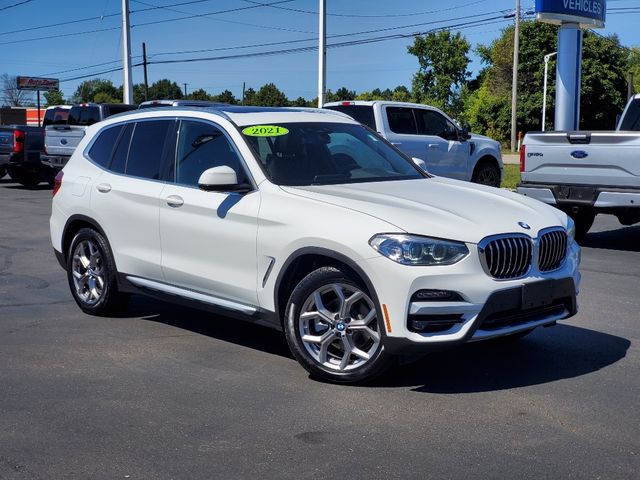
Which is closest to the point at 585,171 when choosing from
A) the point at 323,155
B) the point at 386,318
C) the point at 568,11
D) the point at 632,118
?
the point at 632,118

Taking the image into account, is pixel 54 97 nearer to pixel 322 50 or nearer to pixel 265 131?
pixel 322 50

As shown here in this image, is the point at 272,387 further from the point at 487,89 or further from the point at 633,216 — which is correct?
the point at 487,89

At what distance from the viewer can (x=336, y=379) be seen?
17.7ft

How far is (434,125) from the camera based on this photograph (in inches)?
661

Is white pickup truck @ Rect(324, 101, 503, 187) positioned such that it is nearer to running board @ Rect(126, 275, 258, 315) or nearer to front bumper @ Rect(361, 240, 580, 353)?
running board @ Rect(126, 275, 258, 315)

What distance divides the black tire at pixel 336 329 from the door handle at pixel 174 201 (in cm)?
131

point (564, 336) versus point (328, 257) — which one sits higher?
point (328, 257)

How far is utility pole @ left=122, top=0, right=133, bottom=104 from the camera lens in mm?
35250

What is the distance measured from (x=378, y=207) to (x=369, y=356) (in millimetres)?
914

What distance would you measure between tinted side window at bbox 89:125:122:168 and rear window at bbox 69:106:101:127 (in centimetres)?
1515

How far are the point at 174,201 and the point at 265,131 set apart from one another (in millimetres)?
846

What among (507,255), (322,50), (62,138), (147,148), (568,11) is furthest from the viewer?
(322,50)

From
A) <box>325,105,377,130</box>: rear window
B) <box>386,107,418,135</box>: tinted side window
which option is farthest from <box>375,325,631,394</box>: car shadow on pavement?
<box>386,107,418,135</box>: tinted side window

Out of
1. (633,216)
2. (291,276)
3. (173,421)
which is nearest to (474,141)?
(633,216)
